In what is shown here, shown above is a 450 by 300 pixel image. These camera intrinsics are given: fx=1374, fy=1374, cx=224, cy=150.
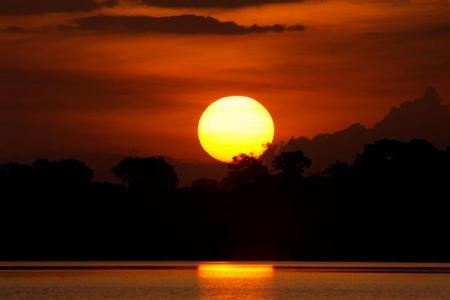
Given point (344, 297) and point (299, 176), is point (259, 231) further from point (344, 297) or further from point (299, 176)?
point (344, 297)

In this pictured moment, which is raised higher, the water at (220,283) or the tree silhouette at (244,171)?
A: the tree silhouette at (244,171)

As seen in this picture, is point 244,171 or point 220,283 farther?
point 244,171

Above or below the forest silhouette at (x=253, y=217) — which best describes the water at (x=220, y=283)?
below

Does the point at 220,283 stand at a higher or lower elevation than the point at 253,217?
lower

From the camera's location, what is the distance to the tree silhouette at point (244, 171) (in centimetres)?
16488

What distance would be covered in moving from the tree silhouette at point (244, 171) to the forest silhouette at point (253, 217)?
18.9 ft

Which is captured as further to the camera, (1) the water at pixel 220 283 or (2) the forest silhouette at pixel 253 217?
(2) the forest silhouette at pixel 253 217

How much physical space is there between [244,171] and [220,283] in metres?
63.4

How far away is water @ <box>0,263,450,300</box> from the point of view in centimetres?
9275

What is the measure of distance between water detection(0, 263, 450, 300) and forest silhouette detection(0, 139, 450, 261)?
1597 centimetres

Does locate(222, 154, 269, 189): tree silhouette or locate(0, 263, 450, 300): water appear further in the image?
locate(222, 154, 269, 189): tree silhouette

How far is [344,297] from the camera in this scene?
90.8 metres

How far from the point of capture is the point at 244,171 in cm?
16788

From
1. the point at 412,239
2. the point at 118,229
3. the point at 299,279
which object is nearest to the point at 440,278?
the point at 299,279
